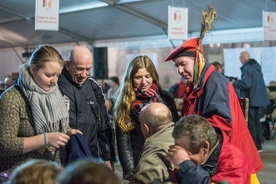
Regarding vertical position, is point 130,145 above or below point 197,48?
below

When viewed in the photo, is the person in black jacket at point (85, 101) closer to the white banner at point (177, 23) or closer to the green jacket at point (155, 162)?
the green jacket at point (155, 162)

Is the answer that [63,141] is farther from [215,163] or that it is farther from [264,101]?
[264,101]

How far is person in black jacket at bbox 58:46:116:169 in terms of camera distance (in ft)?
8.61

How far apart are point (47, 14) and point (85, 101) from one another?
368 cm

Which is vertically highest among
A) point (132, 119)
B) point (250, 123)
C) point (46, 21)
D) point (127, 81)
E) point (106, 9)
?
point (106, 9)

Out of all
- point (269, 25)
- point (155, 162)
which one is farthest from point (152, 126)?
point (269, 25)

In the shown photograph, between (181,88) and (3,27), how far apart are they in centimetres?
541

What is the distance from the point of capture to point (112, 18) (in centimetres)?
1088

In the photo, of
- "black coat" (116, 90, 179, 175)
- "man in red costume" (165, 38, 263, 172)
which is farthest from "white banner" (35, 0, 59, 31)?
"man in red costume" (165, 38, 263, 172)

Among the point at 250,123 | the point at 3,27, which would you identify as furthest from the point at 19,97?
the point at 3,27

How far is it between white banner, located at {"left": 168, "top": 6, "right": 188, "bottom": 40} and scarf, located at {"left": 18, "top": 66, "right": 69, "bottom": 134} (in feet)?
19.8

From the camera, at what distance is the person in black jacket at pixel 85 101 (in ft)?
8.61

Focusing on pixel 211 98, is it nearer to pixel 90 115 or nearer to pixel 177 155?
pixel 177 155

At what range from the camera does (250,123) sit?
23.9ft
